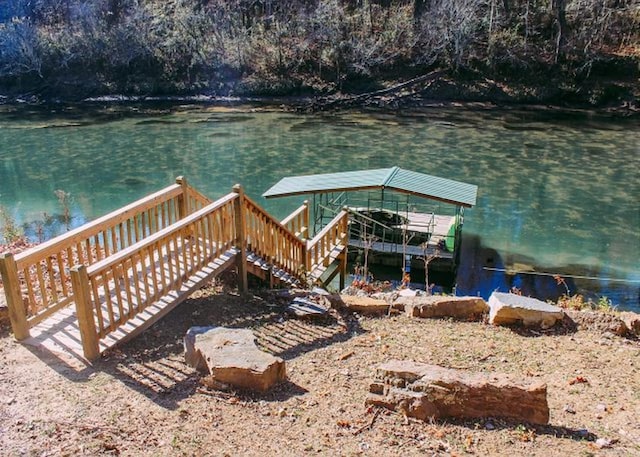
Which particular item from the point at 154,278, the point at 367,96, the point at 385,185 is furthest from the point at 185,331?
the point at 367,96

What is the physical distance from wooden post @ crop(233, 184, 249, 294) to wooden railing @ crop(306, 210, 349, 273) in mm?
2154

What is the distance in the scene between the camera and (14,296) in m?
6.09

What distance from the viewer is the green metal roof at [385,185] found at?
45.5ft

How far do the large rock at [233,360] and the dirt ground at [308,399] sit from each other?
122 mm

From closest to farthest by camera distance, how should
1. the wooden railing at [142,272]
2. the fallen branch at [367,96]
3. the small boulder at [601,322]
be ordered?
1. the wooden railing at [142,272]
2. the small boulder at [601,322]
3. the fallen branch at [367,96]

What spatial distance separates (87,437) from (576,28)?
47523 millimetres

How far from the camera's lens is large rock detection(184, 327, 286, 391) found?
5469mm

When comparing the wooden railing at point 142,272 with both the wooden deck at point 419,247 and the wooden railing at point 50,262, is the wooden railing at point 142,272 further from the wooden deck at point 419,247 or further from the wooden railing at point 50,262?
the wooden deck at point 419,247

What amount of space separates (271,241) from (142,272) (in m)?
2.80

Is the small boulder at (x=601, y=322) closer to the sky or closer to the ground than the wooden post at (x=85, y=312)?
closer to the ground

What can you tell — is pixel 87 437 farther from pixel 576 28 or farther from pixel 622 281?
pixel 576 28

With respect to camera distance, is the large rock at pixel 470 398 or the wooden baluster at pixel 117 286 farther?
the wooden baluster at pixel 117 286

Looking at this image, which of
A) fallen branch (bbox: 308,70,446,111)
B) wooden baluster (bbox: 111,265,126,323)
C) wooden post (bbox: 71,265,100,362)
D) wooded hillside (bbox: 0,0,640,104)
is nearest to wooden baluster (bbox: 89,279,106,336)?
wooden post (bbox: 71,265,100,362)

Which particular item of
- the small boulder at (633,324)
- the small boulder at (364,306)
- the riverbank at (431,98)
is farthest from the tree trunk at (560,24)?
the small boulder at (364,306)
